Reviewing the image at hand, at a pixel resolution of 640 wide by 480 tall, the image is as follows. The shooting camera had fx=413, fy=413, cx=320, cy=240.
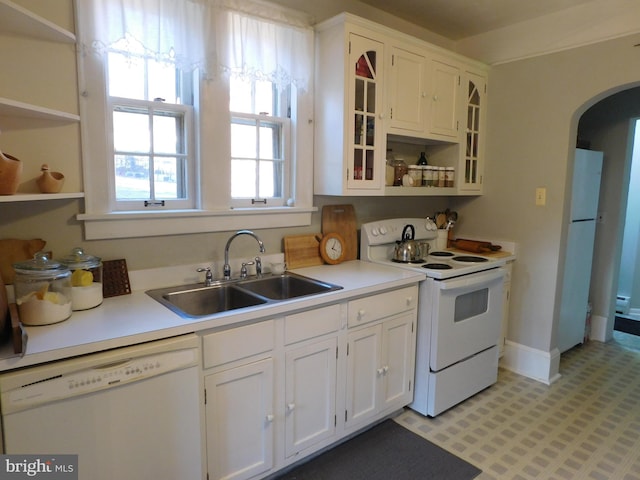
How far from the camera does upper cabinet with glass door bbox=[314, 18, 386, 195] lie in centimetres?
235

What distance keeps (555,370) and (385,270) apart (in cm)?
167

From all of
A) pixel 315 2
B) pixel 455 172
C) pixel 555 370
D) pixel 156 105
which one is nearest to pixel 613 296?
pixel 555 370

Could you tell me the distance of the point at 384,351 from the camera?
7.59 ft

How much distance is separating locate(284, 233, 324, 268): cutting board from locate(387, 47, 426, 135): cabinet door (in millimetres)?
854

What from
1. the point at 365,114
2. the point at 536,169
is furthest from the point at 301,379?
the point at 536,169

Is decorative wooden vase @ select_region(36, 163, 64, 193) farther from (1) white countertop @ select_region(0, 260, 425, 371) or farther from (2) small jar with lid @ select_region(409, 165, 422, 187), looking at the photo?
(2) small jar with lid @ select_region(409, 165, 422, 187)

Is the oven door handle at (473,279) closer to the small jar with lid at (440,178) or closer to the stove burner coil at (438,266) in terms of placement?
the stove burner coil at (438,266)

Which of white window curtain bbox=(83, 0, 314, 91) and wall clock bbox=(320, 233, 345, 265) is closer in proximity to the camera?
white window curtain bbox=(83, 0, 314, 91)

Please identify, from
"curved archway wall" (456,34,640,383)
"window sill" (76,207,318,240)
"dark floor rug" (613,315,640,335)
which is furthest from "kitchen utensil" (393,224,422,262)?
"dark floor rug" (613,315,640,335)

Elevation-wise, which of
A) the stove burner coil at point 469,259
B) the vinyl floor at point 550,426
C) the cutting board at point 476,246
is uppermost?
the cutting board at point 476,246

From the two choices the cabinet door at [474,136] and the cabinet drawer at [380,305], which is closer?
the cabinet drawer at [380,305]

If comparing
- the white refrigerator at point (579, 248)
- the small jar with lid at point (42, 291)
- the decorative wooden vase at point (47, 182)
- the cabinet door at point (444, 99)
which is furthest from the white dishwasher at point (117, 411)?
the white refrigerator at point (579, 248)

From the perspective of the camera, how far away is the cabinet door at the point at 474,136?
10.3ft

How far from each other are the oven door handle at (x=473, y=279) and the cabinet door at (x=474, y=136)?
0.74m
